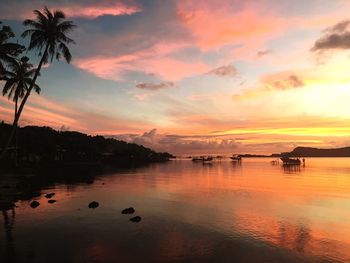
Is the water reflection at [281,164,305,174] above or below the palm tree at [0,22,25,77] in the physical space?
below

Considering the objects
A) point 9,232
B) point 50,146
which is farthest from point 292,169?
point 9,232

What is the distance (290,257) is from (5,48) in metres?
35.0

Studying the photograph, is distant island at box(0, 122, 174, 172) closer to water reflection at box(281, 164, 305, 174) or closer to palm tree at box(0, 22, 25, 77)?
palm tree at box(0, 22, 25, 77)

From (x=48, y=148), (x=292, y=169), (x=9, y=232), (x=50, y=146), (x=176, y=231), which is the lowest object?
(x=176, y=231)

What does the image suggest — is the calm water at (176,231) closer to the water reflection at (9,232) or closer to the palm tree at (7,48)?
the water reflection at (9,232)

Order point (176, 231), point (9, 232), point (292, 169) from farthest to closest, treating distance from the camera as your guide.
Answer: point (292, 169), point (176, 231), point (9, 232)

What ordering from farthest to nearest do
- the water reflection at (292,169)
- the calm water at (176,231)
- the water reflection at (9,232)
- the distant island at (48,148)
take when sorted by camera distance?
the water reflection at (292,169) → the distant island at (48,148) → the calm water at (176,231) → the water reflection at (9,232)

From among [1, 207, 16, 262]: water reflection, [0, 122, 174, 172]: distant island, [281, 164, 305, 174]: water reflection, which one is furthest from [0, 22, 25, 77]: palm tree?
[281, 164, 305, 174]: water reflection

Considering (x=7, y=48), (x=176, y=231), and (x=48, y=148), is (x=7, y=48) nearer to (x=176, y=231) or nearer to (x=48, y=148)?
(x=176, y=231)

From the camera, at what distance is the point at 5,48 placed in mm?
35250

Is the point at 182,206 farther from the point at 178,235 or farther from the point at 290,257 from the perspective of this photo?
the point at 290,257

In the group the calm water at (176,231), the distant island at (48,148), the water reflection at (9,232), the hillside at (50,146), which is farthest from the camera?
the hillside at (50,146)

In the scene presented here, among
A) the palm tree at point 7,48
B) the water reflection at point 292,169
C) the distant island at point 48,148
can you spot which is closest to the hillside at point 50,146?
the distant island at point 48,148

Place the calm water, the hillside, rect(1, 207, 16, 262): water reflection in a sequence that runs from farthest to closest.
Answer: the hillside
the calm water
rect(1, 207, 16, 262): water reflection
